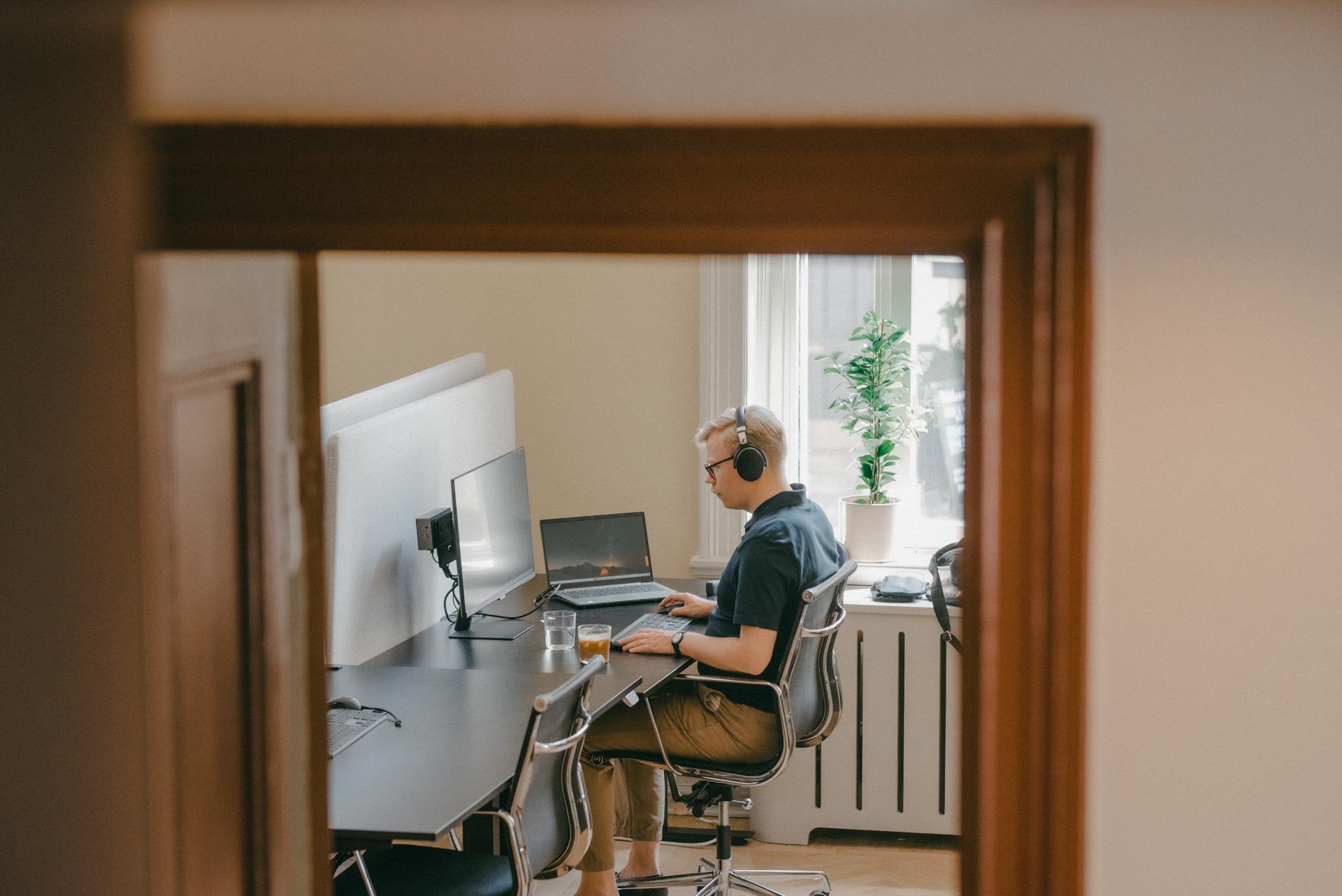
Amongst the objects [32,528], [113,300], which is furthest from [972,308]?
[32,528]

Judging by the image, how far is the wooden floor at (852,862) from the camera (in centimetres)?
362

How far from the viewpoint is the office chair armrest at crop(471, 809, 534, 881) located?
2.38m

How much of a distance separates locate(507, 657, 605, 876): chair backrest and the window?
5.52 feet

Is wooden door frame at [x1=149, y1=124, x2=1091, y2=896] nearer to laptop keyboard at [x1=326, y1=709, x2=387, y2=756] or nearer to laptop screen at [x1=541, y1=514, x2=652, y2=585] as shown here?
laptop keyboard at [x1=326, y1=709, x2=387, y2=756]

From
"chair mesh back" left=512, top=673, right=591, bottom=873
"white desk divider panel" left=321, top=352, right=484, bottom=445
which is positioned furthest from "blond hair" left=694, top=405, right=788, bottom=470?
"chair mesh back" left=512, top=673, right=591, bottom=873

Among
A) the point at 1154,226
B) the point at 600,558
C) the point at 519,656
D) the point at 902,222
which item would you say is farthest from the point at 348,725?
the point at 1154,226

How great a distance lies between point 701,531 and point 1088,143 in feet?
10.3

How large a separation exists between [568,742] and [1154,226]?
1596 millimetres

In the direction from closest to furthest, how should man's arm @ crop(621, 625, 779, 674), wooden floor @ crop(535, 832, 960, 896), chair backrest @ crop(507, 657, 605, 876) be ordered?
chair backrest @ crop(507, 657, 605, 876), man's arm @ crop(621, 625, 779, 674), wooden floor @ crop(535, 832, 960, 896)

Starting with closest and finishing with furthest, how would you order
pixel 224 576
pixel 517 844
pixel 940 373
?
pixel 224 576 → pixel 517 844 → pixel 940 373

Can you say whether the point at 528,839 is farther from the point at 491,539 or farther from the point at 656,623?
the point at 491,539

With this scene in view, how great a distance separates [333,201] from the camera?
123cm

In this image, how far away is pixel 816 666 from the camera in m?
3.33

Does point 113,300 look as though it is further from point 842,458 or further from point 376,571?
point 842,458
